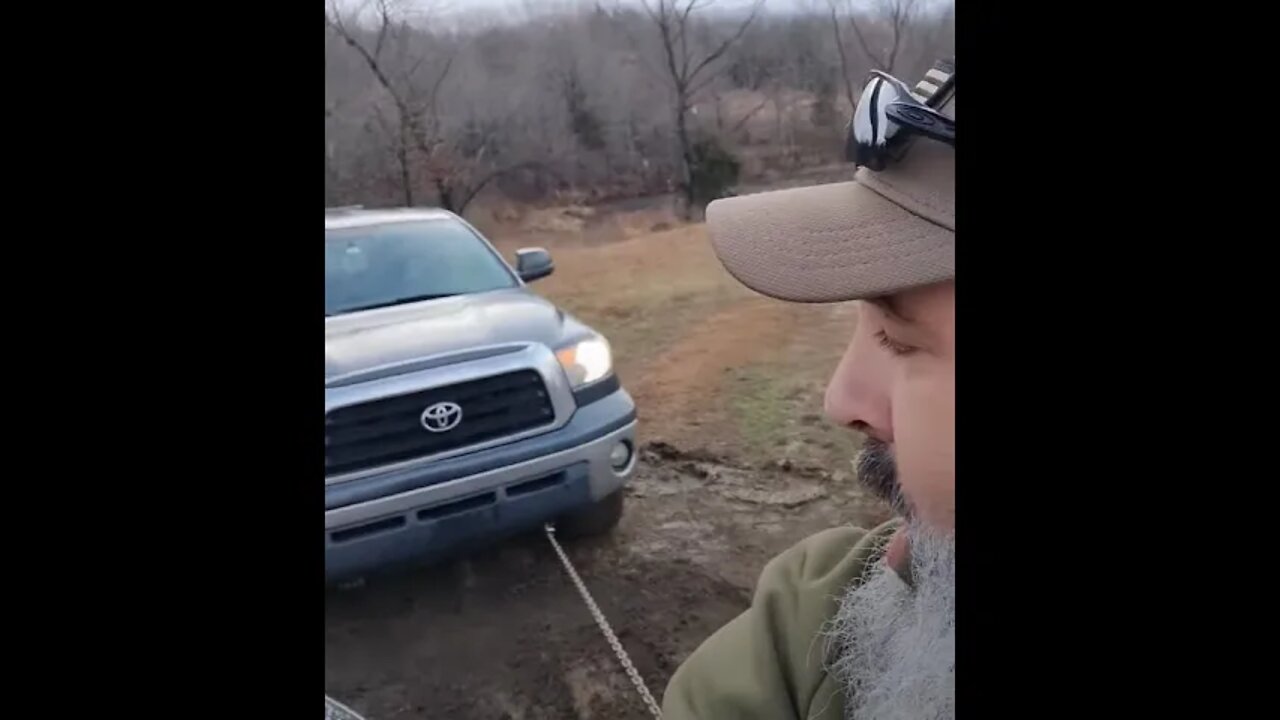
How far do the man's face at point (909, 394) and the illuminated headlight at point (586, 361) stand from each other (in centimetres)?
137

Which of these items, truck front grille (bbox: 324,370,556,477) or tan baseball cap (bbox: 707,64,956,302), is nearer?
tan baseball cap (bbox: 707,64,956,302)

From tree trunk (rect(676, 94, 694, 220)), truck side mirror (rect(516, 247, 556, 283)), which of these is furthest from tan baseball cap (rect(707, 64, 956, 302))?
truck side mirror (rect(516, 247, 556, 283))

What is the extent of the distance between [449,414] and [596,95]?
69cm

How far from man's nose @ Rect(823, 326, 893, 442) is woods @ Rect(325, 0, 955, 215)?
0.60 feet

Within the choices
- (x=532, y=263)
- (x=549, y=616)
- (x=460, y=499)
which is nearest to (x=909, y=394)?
(x=460, y=499)

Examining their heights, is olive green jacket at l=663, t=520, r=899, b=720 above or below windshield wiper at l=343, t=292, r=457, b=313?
below

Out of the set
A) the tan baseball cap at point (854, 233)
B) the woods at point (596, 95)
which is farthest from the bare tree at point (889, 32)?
the tan baseball cap at point (854, 233)

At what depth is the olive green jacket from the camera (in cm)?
72

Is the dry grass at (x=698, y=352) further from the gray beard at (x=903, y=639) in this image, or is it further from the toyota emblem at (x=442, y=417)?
the gray beard at (x=903, y=639)

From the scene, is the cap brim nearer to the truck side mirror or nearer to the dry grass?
the dry grass

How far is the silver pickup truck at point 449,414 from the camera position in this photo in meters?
1.60

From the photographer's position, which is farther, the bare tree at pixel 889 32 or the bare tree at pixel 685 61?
the bare tree at pixel 685 61
